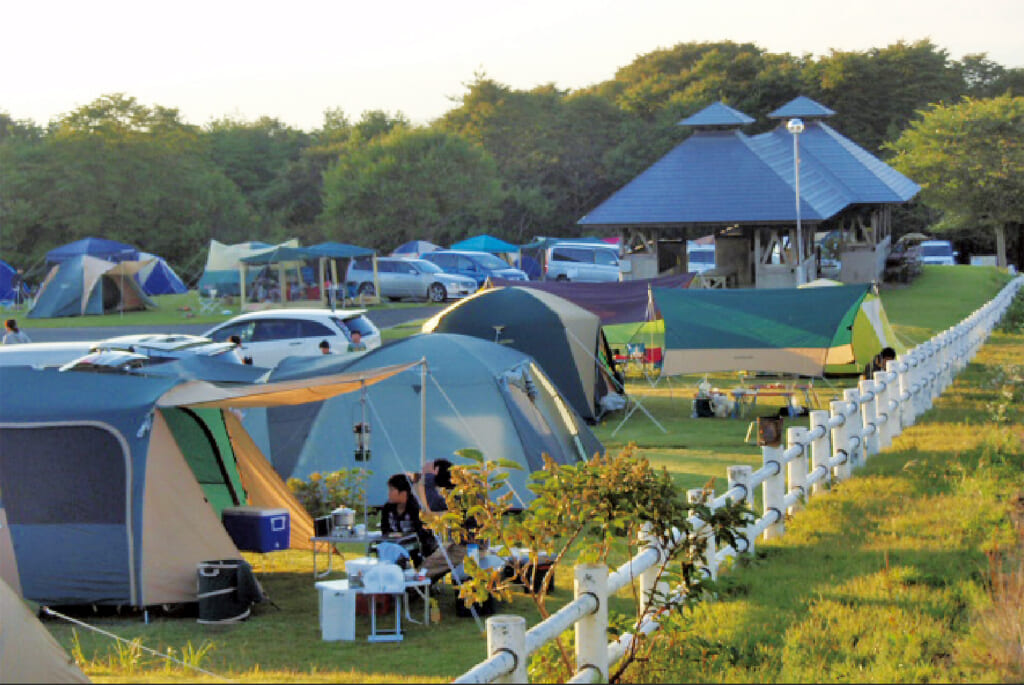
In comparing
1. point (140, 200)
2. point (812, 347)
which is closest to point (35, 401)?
point (812, 347)

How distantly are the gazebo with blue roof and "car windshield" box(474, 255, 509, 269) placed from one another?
6.98 m

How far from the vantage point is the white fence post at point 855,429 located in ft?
43.9

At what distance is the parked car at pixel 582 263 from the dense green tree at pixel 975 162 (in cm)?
1521

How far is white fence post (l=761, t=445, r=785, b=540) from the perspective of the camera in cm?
1069

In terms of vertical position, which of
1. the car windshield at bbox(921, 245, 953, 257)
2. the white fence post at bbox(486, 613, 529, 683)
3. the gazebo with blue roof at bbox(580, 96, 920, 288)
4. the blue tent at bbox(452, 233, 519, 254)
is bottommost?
the white fence post at bbox(486, 613, 529, 683)

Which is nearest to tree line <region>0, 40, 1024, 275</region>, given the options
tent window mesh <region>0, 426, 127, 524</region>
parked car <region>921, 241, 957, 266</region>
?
parked car <region>921, 241, 957, 266</region>

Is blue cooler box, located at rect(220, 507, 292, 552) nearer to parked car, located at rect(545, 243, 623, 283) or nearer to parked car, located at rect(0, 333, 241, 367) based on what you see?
parked car, located at rect(0, 333, 241, 367)

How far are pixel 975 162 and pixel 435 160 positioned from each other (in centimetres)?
2321

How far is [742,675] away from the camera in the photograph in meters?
7.12

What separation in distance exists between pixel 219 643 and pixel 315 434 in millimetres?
5065

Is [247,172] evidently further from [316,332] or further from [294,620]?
[294,620]

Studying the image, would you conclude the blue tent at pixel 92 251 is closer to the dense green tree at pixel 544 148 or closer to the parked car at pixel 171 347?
the dense green tree at pixel 544 148

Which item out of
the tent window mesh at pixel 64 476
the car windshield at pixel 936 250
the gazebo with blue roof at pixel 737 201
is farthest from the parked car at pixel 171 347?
the car windshield at pixel 936 250

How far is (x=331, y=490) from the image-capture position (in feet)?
44.9
